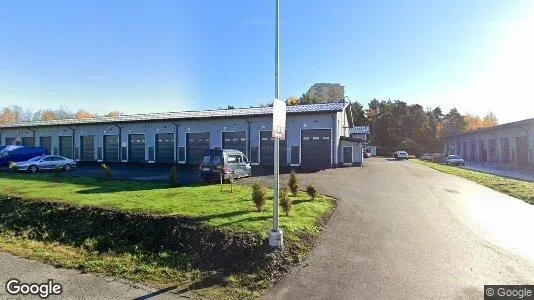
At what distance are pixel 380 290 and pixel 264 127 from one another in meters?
27.9

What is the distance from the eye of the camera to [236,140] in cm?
3475

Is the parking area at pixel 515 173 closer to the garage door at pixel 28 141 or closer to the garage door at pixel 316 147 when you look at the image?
the garage door at pixel 316 147

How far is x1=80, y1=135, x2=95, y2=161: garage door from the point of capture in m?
43.1

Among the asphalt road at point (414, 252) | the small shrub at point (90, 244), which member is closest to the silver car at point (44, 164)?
the small shrub at point (90, 244)

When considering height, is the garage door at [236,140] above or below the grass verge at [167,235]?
above

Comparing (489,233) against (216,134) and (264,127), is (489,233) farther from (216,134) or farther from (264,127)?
(216,134)

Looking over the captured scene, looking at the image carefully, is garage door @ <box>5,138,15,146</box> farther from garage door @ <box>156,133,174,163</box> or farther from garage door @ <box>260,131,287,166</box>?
garage door @ <box>260,131,287,166</box>

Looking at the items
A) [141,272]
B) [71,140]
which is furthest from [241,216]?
[71,140]

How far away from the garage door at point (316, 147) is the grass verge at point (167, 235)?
17858 millimetres

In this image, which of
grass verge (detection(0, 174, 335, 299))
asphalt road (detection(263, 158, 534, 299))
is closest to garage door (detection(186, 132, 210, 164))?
grass verge (detection(0, 174, 335, 299))

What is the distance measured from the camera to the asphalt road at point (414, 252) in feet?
20.0

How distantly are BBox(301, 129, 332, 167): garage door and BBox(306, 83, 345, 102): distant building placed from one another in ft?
171

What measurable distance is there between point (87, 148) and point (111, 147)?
4084mm

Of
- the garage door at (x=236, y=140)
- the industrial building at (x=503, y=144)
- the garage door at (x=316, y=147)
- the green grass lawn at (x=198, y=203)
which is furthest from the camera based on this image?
the industrial building at (x=503, y=144)
